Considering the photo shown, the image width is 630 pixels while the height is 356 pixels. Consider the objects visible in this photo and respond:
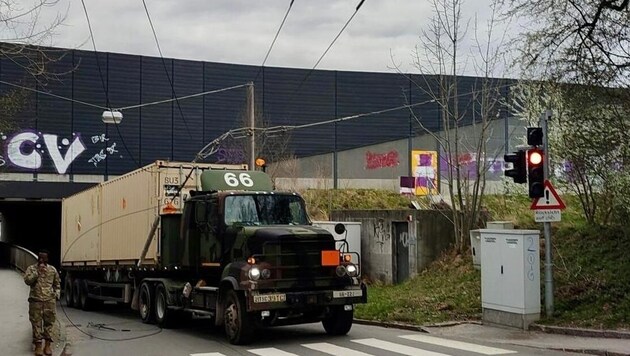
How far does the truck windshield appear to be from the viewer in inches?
583

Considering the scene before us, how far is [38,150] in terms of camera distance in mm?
43562

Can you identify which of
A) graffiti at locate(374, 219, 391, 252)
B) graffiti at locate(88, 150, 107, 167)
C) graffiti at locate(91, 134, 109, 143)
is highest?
graffiti at locate(91, 134, 109, 143)

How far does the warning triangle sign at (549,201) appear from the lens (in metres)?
14.8

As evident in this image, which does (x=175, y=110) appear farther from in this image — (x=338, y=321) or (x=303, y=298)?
(x=303, y=298)

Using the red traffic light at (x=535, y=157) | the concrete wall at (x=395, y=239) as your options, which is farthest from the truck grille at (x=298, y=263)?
the concrete wall at (x=395, y=239)

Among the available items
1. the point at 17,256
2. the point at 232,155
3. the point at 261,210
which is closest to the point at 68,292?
the point at 261,210

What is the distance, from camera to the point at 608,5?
49.6ft

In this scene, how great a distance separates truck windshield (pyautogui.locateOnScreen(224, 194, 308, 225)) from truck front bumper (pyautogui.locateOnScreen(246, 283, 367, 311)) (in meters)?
1.91

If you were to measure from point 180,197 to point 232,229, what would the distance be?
3.52 m

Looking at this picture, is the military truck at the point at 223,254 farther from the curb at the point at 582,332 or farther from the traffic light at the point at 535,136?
the traffic light at the point at 535,136

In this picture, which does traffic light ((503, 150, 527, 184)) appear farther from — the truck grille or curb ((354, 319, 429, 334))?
the truck grille

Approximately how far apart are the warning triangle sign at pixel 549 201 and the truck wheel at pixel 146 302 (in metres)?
9.34

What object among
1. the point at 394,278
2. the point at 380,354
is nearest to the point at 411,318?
the point at 380,354

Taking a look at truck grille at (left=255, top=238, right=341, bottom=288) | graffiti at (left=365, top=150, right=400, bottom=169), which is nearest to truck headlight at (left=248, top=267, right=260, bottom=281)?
truck grille at (left=255, top=238, right=341, bottom=288)
